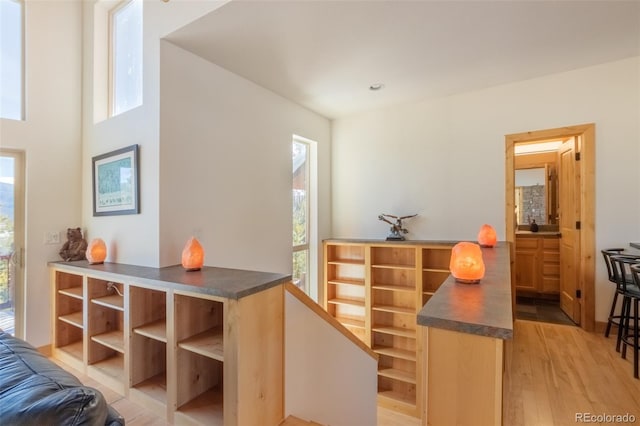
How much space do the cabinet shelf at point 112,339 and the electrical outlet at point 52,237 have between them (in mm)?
1089

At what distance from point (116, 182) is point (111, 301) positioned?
1034 millimetres

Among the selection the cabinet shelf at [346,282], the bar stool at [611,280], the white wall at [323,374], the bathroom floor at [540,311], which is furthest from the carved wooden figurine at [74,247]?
the bathroom floor at [540,311]

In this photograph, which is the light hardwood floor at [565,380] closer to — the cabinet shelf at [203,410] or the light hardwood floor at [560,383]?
the light hardwood floor at [560,383]

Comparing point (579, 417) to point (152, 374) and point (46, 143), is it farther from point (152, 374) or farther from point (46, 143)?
point (46, 143)

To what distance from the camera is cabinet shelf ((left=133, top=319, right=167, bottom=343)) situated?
1825 mm

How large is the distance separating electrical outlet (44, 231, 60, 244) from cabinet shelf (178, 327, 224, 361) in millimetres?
1962

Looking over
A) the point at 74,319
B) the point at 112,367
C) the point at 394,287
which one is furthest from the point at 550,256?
the point at 74,319

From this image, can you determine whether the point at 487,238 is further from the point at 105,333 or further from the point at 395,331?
the point at 105,333

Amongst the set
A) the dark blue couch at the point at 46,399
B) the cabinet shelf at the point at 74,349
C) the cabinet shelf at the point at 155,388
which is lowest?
the cabinet shelf at the point at 74,349

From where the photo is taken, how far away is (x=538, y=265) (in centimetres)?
457

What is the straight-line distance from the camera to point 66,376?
0.90 meters

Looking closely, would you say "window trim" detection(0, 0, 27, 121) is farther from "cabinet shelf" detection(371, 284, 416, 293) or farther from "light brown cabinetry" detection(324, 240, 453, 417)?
"cabinet shelf" detection(371, 284, 416, 293)

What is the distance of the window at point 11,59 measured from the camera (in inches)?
99.2

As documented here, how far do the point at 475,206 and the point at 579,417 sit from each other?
2.22 m
